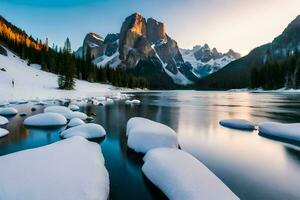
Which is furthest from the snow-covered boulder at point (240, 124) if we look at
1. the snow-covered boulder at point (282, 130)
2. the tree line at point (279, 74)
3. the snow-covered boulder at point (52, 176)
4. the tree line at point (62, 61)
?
the tree line at point (279, 74)

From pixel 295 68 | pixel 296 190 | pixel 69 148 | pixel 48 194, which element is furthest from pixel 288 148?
pixel 295 68

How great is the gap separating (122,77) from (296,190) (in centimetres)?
11994

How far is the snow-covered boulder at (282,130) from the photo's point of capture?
15278 mm

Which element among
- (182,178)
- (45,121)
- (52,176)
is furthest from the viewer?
(45,121)

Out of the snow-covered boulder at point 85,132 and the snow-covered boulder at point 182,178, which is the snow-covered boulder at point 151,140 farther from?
the snow-covered boulder at point 85,132

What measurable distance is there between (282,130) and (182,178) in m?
12.8

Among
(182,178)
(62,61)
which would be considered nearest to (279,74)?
(62,61)

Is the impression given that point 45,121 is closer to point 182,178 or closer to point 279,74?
point 182,178

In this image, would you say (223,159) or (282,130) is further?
(282,130)

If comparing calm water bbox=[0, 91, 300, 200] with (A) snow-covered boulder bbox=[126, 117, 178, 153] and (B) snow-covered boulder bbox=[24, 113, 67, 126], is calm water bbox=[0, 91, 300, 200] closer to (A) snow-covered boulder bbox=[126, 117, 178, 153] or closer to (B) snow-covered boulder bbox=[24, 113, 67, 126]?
(A) snow-covered boulder bbox=[126, 117, 178, 153]

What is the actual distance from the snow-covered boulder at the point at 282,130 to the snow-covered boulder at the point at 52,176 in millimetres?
13682

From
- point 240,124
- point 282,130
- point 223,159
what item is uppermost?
point 282,130

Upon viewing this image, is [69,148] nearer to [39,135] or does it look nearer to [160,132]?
[160,132]

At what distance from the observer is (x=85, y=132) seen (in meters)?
13.8
